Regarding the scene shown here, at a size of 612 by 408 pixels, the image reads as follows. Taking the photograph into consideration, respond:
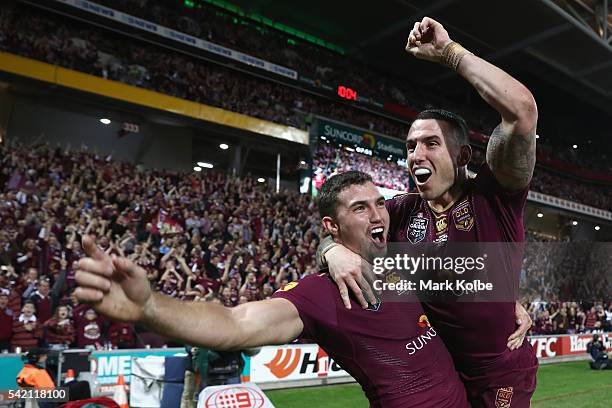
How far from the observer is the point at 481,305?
274 centimetres

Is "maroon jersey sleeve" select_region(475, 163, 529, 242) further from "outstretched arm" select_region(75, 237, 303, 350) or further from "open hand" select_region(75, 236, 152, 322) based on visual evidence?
"open hand" select_region(75, 236, 152, 322)

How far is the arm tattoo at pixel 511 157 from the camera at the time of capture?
226cm

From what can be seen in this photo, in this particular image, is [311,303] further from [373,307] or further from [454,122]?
[454,122]

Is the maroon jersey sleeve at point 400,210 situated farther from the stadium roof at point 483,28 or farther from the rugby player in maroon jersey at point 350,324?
the stadium roof at point 483,28

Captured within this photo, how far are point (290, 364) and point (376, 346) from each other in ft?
31.0

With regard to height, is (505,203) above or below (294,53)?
below

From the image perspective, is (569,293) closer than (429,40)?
No

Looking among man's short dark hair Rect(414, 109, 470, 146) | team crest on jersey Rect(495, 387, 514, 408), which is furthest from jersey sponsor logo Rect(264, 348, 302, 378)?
man's short dark hair Rect(414, 109, 470, 146)

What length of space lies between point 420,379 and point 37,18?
68.8 ft

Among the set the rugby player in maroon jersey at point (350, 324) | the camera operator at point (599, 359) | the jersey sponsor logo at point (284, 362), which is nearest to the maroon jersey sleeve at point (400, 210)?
the rugby player in maroon jersey at point (350, 324)

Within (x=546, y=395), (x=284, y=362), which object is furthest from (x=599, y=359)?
(x=284, y=362)

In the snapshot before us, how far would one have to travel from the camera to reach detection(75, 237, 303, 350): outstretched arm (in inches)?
63.1

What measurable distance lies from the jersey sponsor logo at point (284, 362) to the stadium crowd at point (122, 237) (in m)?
1.50

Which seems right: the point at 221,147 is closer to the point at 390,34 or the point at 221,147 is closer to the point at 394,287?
the point at 390,34
